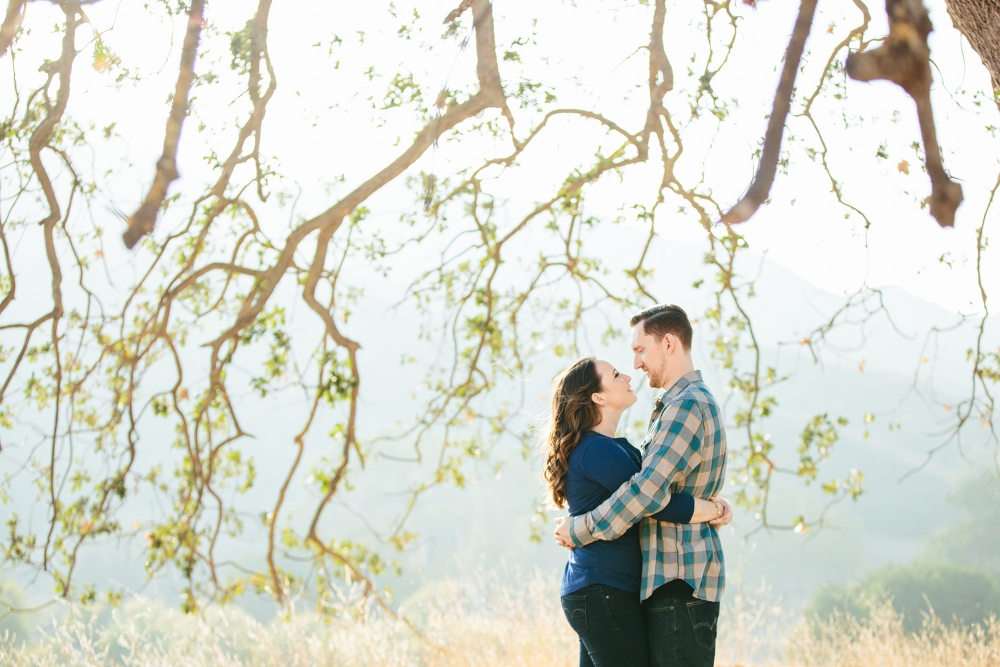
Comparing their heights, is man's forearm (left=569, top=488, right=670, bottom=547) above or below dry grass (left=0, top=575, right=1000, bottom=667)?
below

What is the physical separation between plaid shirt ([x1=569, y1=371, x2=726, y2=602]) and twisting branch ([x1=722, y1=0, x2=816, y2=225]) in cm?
119

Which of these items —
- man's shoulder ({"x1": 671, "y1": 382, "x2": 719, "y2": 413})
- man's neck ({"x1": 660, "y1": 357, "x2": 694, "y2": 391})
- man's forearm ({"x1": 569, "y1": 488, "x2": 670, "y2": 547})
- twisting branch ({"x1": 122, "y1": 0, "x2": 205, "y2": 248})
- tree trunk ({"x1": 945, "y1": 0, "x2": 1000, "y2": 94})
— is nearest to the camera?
twisting branch ({"x1": 122, "y1": 0, "x2": 205, "y2": 248})

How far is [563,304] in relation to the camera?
4871mm

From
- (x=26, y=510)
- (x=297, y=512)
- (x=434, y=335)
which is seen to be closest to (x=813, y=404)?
(x=297, y=512)

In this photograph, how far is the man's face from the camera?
2031 millimetres

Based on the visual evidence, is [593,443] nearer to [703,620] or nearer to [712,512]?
[712,512]

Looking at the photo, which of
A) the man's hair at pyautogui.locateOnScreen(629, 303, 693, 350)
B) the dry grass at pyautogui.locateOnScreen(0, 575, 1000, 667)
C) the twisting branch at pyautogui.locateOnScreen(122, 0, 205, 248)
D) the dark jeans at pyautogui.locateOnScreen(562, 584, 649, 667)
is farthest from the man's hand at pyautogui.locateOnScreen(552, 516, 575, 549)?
the dry grass at pyautogui.locateOnScreen(0, 575, 1000, 667)

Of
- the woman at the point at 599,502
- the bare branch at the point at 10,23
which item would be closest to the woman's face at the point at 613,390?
the woman at the point at 599,502

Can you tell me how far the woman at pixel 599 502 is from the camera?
1.83m

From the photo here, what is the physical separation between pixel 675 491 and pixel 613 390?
289mm

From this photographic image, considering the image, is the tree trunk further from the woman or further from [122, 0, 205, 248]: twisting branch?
[122, 0, 205, 248]: twisting branch

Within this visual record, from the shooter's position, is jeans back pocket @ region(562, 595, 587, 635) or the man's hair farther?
the man's hair

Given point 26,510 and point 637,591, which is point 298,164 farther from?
point 26,510

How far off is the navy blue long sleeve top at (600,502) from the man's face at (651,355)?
18 cm
